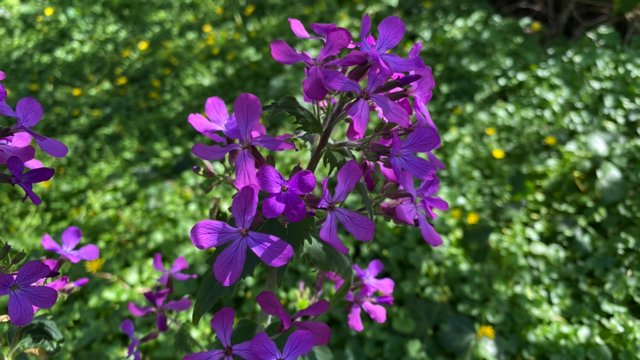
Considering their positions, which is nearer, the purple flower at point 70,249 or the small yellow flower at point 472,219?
the purple flower at point 70,249

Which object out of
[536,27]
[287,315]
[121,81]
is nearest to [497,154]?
[536,27]

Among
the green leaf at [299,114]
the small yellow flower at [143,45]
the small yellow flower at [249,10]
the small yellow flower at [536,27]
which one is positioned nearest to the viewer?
the green leaf at [299,114]

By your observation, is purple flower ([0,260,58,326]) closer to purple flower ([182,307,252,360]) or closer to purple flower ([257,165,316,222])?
purple flower ([182,307,252,360])

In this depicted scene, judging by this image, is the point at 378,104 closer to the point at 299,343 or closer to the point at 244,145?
the point at 244,145

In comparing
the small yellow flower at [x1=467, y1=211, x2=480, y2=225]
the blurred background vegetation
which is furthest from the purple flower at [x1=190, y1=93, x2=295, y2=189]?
the small yellow flower at [x1=467, y1=211, x2=480, y2=225]

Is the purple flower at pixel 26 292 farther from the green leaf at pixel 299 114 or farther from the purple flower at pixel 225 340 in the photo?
the green leaf at pixel 299 114

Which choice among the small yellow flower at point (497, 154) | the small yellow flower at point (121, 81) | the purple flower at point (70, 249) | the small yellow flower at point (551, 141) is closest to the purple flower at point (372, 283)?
the purple flower at point (70, 249)

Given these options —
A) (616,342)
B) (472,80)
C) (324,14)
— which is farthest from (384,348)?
(324,14)
